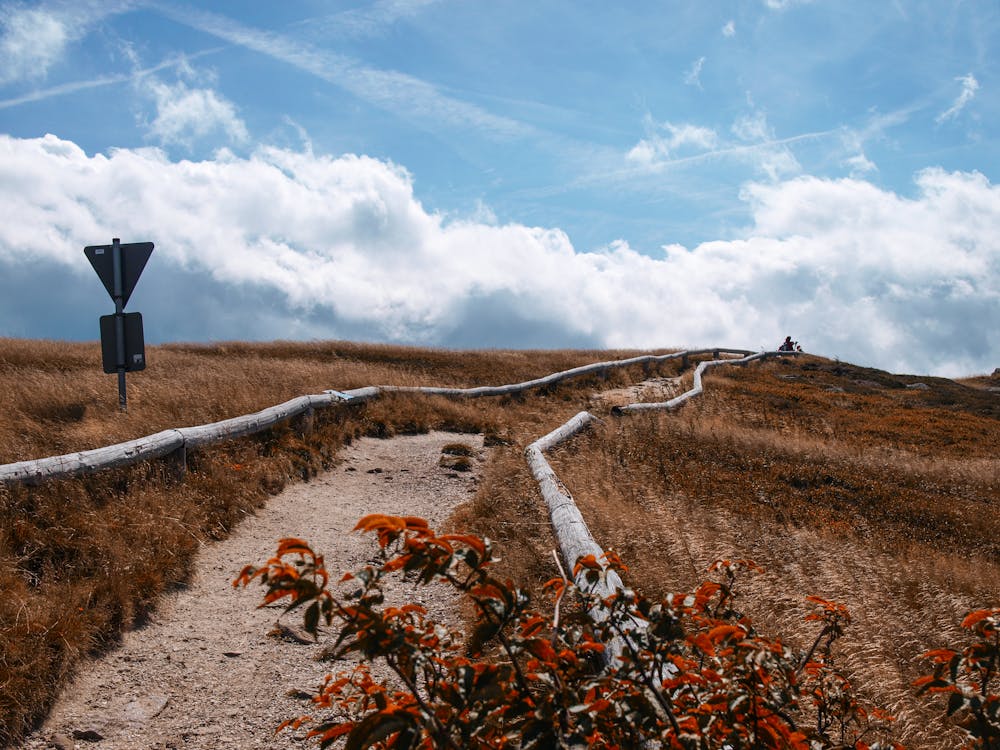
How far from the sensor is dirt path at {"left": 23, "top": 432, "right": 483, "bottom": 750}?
14.9ft

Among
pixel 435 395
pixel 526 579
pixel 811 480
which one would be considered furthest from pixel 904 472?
pixel 526 579

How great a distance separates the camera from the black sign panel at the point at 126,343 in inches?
432

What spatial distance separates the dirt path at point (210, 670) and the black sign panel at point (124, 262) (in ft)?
15.7

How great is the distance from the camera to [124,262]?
10.9 m

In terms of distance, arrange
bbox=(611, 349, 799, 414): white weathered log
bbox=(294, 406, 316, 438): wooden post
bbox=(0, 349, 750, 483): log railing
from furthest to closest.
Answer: bbox=(611, 349, 799, 414): white weathered log < bbox=(294, 406, 316, 438): wooden post < bbox=(0, 349, 750, 483): log railing

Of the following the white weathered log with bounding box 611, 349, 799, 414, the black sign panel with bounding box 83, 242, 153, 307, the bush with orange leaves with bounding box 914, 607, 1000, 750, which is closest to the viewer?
the bush with orange leaves with bounding box 914, 607, 1000, 750

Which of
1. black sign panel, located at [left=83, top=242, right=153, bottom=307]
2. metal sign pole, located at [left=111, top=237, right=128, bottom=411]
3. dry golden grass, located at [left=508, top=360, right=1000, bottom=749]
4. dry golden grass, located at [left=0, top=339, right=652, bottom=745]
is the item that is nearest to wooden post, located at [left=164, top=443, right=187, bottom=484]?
dry golden grass, located at [left=0, top=339, right=652, bottom=745]

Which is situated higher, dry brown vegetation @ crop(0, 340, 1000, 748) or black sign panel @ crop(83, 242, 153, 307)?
black sign panel @ crop(83, 242, 153, 307)

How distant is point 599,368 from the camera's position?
26.0 meters

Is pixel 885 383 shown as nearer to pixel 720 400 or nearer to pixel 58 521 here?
pixel 720 400

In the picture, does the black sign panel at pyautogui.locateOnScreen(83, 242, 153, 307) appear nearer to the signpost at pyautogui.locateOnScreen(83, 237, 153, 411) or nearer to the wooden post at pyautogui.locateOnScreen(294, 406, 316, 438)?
the signpost at pyautogui.locateOnScreen(83, 237, 153, 411)

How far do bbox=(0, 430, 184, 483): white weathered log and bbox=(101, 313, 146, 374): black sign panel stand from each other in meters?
3.33

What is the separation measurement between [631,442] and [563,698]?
11.8m

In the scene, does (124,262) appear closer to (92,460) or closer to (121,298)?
(121,298)
